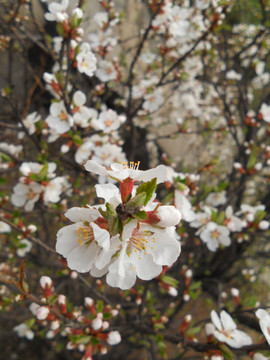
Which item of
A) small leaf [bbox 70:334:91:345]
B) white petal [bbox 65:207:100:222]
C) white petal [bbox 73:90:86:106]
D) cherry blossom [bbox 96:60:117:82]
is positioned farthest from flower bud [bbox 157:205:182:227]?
cherry blossom [bbox 96:60:117:82]

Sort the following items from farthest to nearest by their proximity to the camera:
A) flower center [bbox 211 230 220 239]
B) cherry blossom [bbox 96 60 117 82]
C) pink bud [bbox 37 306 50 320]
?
cherry blossom [bbox 96 60 117 82] → flower center [bbox 211 230 220 239] → pink bud [bbox 37 306 50 320]

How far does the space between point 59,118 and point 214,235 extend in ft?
3.95

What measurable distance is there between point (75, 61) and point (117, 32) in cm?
219

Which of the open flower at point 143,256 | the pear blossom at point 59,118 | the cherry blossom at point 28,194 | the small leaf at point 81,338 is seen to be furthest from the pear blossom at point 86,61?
the small leaf at point 81,338

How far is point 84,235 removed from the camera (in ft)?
2.50

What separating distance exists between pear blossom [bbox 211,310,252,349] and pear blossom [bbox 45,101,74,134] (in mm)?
1216

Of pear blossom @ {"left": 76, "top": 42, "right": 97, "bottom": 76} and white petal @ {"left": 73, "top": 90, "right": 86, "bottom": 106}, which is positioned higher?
pear blossom @ {"left": 76, "top": 42, "right": 97, "bottom": 76}

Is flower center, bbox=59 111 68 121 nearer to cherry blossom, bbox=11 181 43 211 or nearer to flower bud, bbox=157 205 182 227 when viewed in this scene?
cherry blossom, bbox=11 181 43 211

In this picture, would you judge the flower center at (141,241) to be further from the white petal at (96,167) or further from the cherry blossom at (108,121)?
the cherry blossom at (108,121)

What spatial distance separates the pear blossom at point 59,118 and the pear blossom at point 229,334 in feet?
3.99

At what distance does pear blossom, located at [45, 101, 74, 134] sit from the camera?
1.50m

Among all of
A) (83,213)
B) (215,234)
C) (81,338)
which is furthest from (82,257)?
(215,234)

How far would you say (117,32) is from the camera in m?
3.21

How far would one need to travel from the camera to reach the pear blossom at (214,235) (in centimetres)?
154
